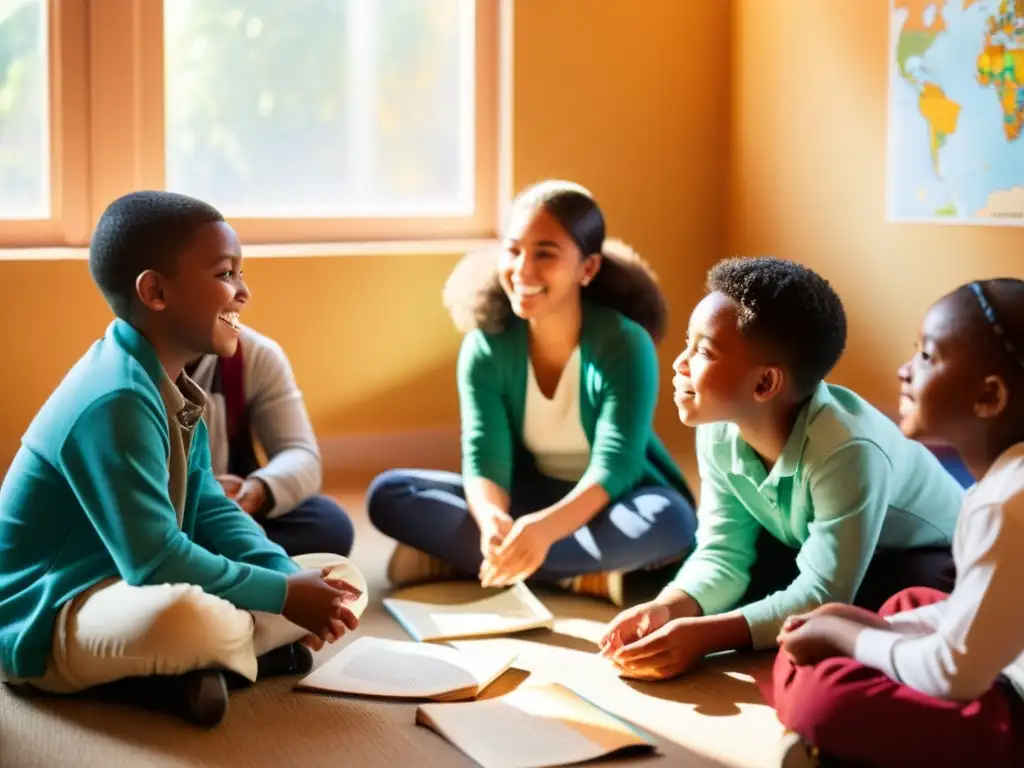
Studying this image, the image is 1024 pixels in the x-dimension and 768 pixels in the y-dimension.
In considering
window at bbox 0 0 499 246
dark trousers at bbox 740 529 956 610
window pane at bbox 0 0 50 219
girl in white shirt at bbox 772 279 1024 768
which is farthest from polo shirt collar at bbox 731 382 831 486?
window pane at bbox 0 0 50 219

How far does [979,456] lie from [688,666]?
23.6 inches

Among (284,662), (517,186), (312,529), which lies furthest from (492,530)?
(517,186)

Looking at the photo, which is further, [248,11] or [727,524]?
[248,11]

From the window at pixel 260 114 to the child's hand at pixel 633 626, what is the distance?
1766mm

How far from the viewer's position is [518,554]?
2.20 meters

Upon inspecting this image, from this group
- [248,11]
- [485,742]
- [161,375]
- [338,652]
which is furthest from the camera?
[248,11]

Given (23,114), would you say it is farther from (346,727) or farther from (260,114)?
(346,727)

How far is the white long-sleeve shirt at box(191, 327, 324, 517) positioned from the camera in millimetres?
2422

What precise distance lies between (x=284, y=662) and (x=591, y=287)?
0.94 meters

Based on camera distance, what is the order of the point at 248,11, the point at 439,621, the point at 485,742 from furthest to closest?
the point at 248,11
the point at 439,621
the point at 485,742

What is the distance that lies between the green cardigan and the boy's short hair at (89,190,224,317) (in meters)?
0.75

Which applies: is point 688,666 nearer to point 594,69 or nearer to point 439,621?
point 439,621

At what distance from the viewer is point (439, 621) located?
219cm

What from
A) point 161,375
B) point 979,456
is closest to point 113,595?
point 161,375
